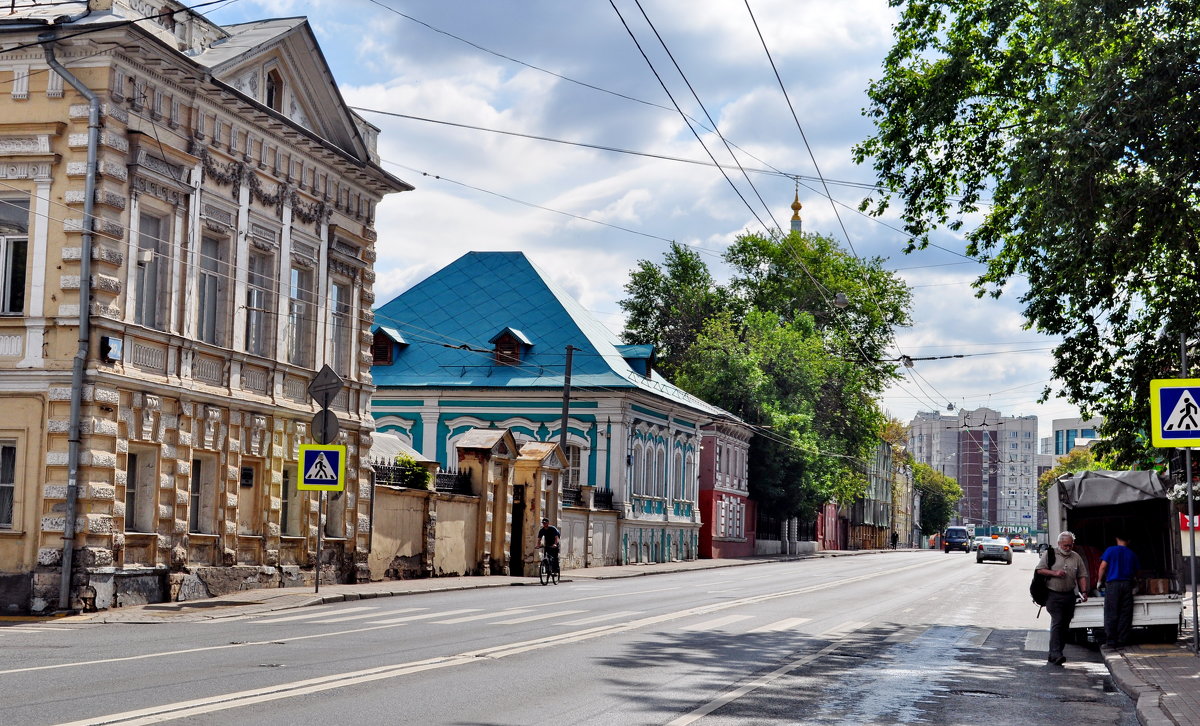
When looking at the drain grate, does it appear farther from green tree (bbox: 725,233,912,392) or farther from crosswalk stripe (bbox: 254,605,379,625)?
green tree (bbox: 725,233,912,392)

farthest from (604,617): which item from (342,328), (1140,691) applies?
(342,328)

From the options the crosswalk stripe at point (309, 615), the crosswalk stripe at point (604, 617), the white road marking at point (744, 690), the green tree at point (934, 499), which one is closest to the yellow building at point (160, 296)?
the crosswalk stripe at point (309, 615)

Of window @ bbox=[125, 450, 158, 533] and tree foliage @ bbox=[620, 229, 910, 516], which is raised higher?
tree foliage @ bbox=[620, 229, 910, 516]

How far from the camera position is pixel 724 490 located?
210 feet

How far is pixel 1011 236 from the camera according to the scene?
23844mm

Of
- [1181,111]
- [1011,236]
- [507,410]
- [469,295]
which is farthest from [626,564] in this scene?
[1181,111]

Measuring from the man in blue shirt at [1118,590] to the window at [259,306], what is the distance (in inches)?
623

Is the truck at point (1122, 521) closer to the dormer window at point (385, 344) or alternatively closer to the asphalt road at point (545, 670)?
the asphalt road at point (545, 670)

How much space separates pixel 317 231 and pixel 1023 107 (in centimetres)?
1386

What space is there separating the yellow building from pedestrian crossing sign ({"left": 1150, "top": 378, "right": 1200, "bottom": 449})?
14100mm

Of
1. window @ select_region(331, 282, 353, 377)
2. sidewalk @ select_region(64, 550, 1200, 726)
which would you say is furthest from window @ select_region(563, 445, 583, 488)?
window @ select_region(331, 282, 353, 377)

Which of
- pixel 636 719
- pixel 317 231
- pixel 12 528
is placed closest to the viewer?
pixel 636 719

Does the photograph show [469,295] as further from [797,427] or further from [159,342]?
[159,342]

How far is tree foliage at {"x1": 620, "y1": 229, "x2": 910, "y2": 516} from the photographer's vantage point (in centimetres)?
6359
